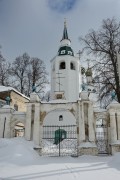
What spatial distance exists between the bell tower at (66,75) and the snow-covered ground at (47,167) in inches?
737

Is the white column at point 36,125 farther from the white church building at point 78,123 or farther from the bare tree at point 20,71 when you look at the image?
the bare tree at point 20,71

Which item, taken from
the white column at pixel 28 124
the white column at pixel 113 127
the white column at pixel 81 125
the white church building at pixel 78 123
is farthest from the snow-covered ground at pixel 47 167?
the white column at pixel 81 125

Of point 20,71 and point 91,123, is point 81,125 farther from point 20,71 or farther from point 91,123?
point 20,71

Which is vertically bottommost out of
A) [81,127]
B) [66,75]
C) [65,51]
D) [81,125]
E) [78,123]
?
[81,127]

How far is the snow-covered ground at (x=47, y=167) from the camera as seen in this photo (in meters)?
6.61

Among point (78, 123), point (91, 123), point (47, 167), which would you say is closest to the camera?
point (47, 167)

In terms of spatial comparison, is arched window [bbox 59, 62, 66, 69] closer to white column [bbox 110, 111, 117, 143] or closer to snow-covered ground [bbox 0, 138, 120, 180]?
white column [bbox 110, 111, 117, 143]

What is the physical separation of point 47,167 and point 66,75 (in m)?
24.6

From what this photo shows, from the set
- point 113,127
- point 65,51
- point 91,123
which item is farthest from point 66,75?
point 113,127

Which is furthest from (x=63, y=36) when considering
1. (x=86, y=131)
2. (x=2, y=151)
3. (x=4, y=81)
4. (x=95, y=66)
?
(x=2, y=151)

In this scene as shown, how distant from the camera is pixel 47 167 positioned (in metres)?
8.52

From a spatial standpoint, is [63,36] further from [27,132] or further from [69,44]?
[27,132]

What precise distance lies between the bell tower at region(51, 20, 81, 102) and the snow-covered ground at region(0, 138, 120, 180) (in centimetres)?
1872

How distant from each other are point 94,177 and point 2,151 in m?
6.03
